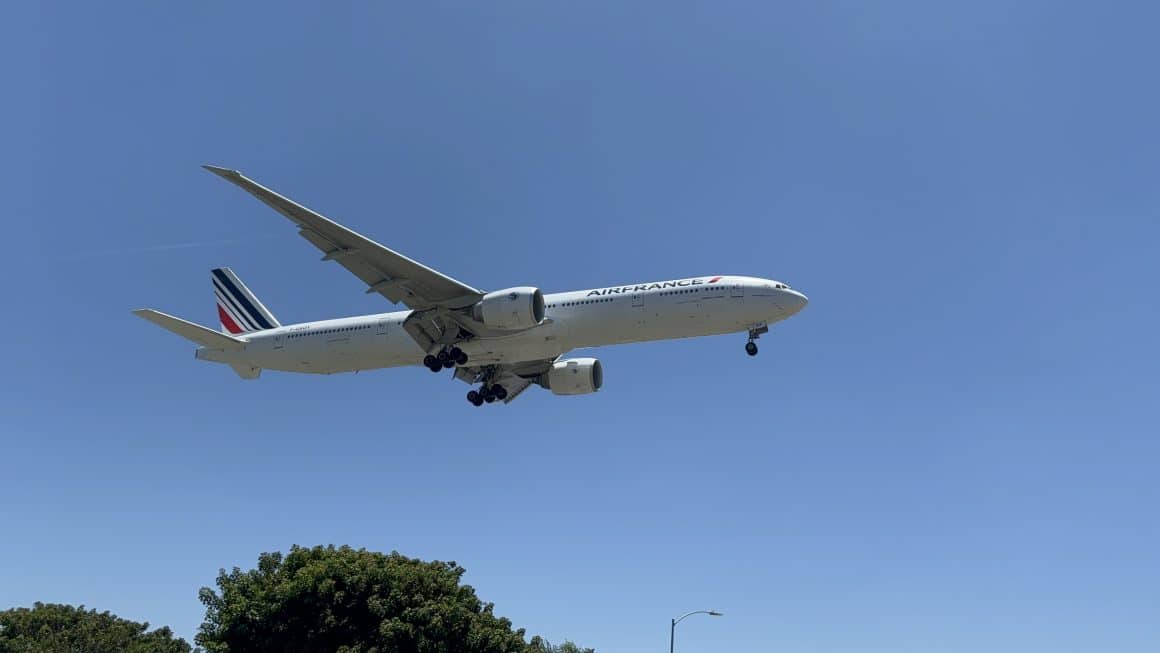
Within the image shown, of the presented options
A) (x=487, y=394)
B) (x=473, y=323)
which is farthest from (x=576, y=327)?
(x=487, y=394)

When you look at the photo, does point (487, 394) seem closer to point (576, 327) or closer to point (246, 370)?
point (576, 327)

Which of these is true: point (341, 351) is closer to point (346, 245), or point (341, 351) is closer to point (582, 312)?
point (346, 245)

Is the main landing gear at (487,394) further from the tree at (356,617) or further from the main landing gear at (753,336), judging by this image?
the main landing gear at (753,336)

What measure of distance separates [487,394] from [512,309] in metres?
9.39

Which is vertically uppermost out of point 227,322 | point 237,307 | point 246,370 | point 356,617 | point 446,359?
point 237,307

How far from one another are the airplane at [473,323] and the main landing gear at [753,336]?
37mm

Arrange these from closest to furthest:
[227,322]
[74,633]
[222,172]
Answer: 1. [222,172]
2. [227,322]
3. [74,633]

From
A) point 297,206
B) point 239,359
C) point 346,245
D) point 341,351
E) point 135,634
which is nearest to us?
point 297,206

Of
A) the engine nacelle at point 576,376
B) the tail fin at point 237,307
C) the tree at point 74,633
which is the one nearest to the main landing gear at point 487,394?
the engine nacelle at point 576,376

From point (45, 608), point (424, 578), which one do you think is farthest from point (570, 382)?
point (45, 608)

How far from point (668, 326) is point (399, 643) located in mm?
19224

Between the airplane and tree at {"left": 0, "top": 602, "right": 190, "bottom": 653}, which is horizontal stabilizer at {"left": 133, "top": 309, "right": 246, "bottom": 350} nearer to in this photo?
the airplane

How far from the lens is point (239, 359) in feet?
143

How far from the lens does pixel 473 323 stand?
37.6m
